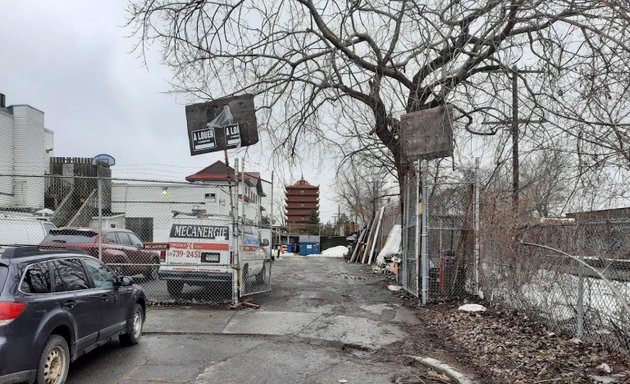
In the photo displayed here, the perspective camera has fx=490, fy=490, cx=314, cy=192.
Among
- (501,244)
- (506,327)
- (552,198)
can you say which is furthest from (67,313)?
(552,198)

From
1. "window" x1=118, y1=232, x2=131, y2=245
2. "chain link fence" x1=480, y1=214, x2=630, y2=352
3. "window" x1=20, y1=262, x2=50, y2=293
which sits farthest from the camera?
"window" x1=118, y1=232, x2=131, y2=245

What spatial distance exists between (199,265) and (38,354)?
20.0 ft

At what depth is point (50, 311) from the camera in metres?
5.09

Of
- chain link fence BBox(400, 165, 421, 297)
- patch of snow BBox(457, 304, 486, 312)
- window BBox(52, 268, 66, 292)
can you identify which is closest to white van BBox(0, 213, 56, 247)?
window BBox(52, 268, 66, 292)

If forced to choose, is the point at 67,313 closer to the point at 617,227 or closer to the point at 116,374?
the point at 116,374

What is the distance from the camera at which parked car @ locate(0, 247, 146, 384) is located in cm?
460

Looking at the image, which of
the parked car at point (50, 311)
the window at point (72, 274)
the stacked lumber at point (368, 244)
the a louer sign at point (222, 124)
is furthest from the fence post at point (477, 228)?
the stacked lumber at point (368, 244)

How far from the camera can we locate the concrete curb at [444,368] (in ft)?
19.1

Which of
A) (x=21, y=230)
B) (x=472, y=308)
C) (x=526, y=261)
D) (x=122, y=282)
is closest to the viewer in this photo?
(x=122, y=282)

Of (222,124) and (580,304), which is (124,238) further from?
(580,304)

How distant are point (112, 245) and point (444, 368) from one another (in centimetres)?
1041

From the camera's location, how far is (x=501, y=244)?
9.33 m

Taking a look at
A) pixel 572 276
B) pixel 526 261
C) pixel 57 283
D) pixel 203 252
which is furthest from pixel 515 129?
pixel 57 283

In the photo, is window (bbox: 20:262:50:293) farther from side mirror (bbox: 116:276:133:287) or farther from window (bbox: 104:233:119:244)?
window (bbox: 104:233:119:244)
